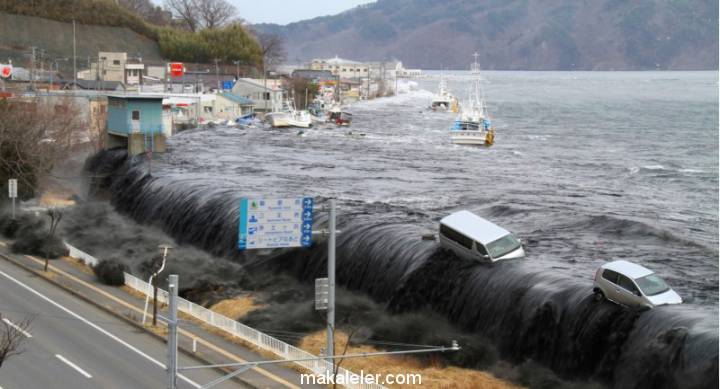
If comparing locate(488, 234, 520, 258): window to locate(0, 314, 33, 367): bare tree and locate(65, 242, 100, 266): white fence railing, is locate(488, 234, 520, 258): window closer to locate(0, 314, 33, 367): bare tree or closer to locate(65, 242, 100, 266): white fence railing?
locate(0, 314, 33, 367): bare tree

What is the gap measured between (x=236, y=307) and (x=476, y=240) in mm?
8191

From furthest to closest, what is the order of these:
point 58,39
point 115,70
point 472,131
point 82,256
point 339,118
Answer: point 58,39 → point 115,70 → point 339,118 → point 472,131 → point 82,256

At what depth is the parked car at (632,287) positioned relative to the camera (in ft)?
86.4

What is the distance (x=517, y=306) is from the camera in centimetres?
2891

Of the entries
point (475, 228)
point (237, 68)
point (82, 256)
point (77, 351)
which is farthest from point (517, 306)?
point (237, 68)

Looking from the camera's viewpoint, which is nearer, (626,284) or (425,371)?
(425,371)

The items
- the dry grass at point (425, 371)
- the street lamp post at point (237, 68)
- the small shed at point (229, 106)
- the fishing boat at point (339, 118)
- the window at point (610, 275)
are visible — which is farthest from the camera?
the street lamp post at point (237, 68)

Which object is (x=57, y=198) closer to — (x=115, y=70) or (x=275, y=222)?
(x=275, y=222)

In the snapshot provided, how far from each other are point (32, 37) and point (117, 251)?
335ft

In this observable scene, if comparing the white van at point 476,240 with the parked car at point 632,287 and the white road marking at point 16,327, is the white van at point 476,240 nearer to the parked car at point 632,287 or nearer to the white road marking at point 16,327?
the parked car at point 632,287

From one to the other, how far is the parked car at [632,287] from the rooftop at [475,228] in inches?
222

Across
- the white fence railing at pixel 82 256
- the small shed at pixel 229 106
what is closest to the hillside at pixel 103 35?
the small shed at pixel 229 106

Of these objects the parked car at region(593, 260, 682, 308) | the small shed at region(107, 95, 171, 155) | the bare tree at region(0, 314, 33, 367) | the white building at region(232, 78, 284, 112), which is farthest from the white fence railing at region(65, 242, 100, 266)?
the white building at region(232, 78, 284, 112)

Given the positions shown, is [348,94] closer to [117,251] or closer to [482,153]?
[482,153]
